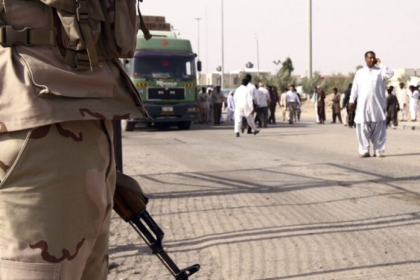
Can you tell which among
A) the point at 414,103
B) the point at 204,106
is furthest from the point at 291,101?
the point at 414,103

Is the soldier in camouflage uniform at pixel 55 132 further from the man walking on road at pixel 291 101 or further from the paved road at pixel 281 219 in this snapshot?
the man walking on road at pixel 291 101

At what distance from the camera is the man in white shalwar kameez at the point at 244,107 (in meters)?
21.0

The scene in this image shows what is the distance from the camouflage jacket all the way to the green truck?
2172cm

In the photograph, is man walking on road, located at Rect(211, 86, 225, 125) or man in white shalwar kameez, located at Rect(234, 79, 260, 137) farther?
man walking on road, located at Rect(211, 86, 225, 125)

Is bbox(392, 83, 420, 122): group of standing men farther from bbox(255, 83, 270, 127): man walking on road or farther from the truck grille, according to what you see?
the truck grille

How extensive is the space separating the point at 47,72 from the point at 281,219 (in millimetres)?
4912

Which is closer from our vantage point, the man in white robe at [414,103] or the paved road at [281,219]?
the paved road at [281,219]

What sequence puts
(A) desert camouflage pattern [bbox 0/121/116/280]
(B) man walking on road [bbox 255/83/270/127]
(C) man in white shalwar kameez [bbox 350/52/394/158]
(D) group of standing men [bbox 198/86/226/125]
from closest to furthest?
(A) desert camouflage pattern [bbox 0/121/116/280] < (C) man in white shalwar kameez [bbox 350/52/394/158] < (B) man walking on road [bbox 255/83/270/127] < (D) group of standing men [bbox 198/86/226/125]

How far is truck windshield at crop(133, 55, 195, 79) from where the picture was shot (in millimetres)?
23922

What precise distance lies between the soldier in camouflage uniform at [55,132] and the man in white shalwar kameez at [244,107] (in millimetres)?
18902

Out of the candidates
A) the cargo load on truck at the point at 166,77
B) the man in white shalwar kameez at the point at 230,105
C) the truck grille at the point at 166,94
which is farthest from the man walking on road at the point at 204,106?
the truck grille at the point at 166,94

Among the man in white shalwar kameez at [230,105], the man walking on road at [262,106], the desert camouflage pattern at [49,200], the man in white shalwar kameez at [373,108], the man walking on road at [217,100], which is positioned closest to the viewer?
the desert camouflage pattern at [49,200]

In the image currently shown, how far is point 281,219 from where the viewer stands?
661 centimetres

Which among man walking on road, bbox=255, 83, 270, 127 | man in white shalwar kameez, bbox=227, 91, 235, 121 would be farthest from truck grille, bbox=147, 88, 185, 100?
man in white shalwar kameez, bbox=227, 91, 235, 121
